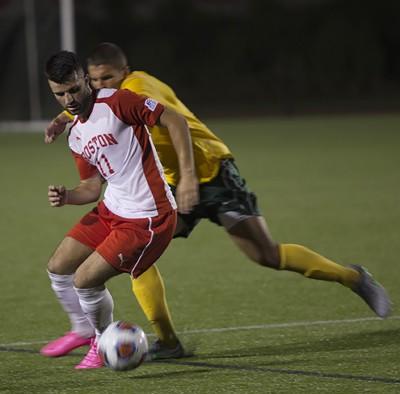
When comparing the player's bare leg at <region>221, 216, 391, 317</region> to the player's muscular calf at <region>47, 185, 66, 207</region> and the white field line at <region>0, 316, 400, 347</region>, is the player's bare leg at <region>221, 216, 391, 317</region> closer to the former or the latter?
the white field line at <region>0, 316, 400, 347</region>

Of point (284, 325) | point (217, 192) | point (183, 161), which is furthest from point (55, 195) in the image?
point (284, 325)

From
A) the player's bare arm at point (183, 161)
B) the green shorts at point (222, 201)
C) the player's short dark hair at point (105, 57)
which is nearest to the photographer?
the player's bare arm at point (183, 161)

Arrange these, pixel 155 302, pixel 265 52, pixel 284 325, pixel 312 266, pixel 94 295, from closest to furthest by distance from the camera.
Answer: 1. pixel 94 295
2. pixel 155 302
3. pixel 312 266
4. pixel 284 325
5. pixel 265 52

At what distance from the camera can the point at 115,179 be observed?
5113mm

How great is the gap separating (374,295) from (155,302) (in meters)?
1.39

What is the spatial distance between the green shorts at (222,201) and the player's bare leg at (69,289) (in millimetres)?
825

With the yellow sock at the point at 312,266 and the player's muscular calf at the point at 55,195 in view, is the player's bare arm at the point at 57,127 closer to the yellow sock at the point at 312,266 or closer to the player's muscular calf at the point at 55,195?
the player's muscular calf at the point at 55,195

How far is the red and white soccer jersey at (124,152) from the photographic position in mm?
5004

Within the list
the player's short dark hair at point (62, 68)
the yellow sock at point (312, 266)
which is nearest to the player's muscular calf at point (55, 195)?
the player's short dark hair at point (62, 68)

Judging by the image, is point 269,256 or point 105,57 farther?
point 269,256

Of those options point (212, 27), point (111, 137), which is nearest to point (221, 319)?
point (111, 137)

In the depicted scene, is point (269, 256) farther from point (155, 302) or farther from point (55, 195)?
point (55, 195)

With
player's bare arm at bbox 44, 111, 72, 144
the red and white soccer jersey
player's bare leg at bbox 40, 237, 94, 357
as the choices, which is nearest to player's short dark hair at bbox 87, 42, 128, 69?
player's bare arm at bbox 44, 111, 72, 144

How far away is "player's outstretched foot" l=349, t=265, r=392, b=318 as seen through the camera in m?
5.98
